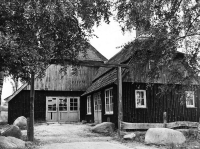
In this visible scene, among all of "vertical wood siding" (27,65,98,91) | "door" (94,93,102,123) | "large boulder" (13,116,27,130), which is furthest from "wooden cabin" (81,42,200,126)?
"vertical wood siding" (27,65,98,91)

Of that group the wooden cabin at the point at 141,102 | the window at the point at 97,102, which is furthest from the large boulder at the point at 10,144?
the window at the point at 97,102

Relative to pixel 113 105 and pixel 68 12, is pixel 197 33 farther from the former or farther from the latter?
pixel 113 105

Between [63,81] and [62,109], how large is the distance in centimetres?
279

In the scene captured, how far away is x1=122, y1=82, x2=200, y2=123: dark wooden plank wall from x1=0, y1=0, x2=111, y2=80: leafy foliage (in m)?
7.86

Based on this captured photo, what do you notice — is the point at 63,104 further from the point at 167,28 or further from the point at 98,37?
the point at 167,28

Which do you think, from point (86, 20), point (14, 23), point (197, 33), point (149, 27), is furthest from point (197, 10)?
point (14, 23)

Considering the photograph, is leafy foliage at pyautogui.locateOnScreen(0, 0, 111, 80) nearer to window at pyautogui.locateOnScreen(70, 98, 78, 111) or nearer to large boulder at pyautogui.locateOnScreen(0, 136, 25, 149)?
large boulder at pyautogui.locateOnScreen(0, 136, 25, 149)

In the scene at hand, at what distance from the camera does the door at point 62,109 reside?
84.7 feet

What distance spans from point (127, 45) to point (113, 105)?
7694 mm

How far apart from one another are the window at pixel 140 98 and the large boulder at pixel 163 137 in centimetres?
611

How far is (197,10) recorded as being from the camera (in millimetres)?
9180

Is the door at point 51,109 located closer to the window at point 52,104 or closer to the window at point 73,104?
the window at point 52,104

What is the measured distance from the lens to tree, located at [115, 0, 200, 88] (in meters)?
9.41

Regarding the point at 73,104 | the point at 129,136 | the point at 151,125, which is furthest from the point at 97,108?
the point at 129,136
